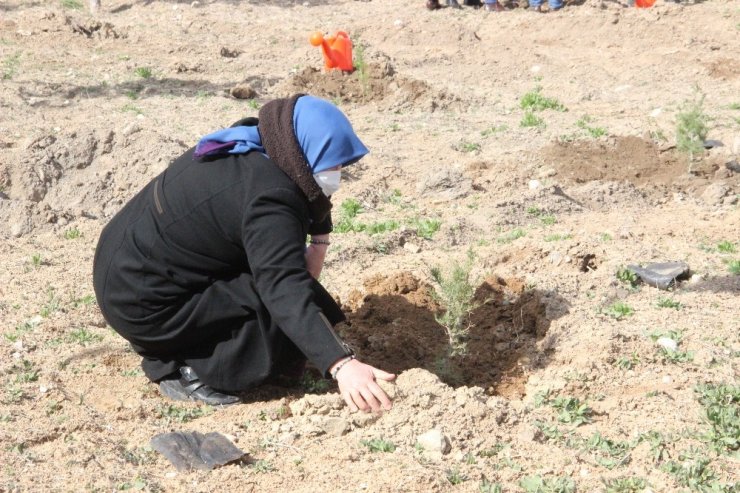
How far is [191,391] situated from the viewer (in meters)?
3.83

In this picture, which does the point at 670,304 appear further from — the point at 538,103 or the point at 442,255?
the point at 538,103

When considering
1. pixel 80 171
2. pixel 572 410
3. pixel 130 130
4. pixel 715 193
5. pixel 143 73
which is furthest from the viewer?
pixel 143 73

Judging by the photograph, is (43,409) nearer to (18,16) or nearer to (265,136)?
(265,136)

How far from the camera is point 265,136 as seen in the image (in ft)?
11.0

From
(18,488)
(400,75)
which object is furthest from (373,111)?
(18,488)

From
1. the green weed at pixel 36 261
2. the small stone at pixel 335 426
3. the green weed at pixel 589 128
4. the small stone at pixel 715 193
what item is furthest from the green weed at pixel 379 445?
the green weed at pixel 589 128

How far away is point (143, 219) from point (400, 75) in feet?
20.3

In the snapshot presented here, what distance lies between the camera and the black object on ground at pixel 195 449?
314 cm

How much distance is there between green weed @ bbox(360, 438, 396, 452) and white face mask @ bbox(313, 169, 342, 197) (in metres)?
0.91

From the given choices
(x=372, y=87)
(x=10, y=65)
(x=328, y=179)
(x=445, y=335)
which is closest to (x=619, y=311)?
(x=445, y=335)

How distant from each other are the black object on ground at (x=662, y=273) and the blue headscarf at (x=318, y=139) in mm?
1959

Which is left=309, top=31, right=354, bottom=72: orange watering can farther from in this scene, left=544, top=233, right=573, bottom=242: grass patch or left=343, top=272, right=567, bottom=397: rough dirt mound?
left=343, top=272, right=567, bottom=397: rough dirt mound

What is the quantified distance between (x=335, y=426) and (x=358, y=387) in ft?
0.93

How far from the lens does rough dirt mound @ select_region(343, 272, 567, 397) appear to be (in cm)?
414
